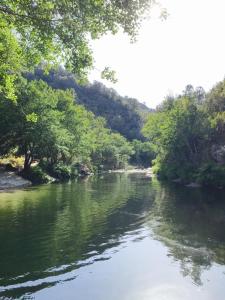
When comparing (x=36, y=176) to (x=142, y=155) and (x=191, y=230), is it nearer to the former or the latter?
(x=191, y=230)

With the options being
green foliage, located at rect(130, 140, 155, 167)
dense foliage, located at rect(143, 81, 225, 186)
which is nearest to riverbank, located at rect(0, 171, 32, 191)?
dense foliage, located at rect(143, 81, 225, 186)

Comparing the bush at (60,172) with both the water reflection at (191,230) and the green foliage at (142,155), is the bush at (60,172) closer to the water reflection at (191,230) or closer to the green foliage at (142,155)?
the water reflection at (191,230)

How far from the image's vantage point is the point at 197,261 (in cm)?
1814

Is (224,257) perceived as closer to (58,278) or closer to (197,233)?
(197,233)

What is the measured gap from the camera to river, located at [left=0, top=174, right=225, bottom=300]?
47.4 feet

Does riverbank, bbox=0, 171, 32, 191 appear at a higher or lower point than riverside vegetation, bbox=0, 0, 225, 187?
lower

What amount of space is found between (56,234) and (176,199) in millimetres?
21696

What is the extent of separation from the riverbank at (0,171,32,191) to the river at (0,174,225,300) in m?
14.7

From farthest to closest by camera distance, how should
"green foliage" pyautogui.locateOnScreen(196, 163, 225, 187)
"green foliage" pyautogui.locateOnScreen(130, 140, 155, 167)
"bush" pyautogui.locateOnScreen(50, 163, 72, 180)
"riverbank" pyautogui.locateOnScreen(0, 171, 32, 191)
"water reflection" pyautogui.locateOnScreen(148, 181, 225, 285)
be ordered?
1. "green foliage" pyautogui.locateOnScreen(130, 140, 155, 167)
2. "bush" pyautogui.locateOnScreen(50, 163, 72, 180)
3. "green foliage" pyautogui.locateOnScreen(196, 163, 225, 187)
4. "riverbank" pyautogui.locateOnScreen(0, 171, 32, 191)
5. "water reflection" pyautogui.locateOnScreen(148, 181, 225, 285)

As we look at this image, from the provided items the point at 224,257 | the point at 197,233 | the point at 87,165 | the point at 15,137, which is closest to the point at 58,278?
the point at 224,257

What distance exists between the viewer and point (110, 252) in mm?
19375

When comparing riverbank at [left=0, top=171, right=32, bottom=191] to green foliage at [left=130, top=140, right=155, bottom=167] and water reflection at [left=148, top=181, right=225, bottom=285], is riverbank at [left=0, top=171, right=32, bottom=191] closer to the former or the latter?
water reflection at [left=148, top=181, right=225, bottom=285]

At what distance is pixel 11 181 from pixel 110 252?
3569 cm

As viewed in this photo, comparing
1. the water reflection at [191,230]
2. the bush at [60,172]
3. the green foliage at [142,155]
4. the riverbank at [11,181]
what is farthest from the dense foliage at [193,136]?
the green foliage at [142,155]
